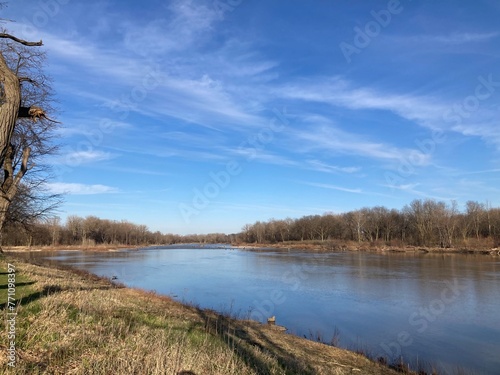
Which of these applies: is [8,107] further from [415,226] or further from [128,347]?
[415,226]

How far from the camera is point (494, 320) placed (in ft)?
54.2

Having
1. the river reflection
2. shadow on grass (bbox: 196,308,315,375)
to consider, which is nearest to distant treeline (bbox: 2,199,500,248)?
the river reflection

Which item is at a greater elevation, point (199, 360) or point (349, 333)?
point (199, 360)

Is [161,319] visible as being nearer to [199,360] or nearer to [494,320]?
[199,360]

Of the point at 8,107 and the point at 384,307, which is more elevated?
the point at 8,107

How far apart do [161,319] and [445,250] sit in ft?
211

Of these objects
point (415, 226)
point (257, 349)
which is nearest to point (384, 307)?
point (257, 349)

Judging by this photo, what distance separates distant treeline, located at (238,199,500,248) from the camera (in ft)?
241

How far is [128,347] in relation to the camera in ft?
19.1

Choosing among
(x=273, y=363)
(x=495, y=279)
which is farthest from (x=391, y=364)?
(x=495, y=279)
